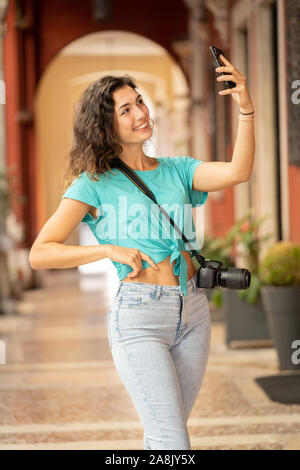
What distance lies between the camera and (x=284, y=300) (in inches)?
191

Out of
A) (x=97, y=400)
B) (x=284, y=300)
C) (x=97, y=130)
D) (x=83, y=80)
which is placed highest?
(x=83, y=80)

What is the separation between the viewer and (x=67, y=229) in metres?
2.11

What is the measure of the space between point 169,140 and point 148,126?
13831 mm

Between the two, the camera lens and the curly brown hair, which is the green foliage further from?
the curly brown hair

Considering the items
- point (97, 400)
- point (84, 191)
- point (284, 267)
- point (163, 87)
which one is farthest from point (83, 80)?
point (84, 191)

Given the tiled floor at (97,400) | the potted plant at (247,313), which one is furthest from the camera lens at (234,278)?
the potted plant at (247,313)

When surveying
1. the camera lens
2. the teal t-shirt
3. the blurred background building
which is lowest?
the camera lens

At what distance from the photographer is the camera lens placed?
218 cm

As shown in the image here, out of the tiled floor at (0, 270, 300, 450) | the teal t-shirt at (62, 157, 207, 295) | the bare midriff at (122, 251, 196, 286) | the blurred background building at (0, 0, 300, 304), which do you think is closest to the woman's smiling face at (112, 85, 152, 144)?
the teal t-shirt at (62, 157, 207, 295)

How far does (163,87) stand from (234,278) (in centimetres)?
1524

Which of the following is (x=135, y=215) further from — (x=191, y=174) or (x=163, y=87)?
(x=163, y=87)

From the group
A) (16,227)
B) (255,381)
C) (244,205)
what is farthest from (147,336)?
(16,227)

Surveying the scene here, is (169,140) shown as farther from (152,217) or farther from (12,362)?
(152,217)

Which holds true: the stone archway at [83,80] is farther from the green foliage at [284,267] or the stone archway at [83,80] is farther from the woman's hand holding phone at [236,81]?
the woman's hand holding phone at [236,81]
